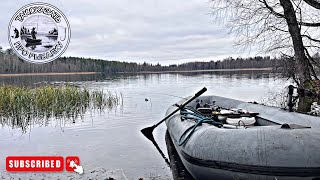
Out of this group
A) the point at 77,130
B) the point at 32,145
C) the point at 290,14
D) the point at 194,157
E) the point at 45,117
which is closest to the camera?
the point at 194,157

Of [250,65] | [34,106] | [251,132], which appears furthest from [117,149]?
[250,65]

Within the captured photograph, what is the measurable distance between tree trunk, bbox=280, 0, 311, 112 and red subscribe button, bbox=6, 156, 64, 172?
6.18 meters

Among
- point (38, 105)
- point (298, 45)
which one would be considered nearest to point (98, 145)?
point (38, 105)

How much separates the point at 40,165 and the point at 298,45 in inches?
276

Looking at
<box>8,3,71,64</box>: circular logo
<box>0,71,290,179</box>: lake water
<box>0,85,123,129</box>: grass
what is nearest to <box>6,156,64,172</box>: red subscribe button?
<box>0,71,290,179</box>: lake water

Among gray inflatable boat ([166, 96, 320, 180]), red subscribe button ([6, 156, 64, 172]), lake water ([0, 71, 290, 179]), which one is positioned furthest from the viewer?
lake water ([0, 71, 290, 179])

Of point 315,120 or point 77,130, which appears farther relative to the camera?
point 77,130

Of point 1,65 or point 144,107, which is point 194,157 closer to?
point 144,107

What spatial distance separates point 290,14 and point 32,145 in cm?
748

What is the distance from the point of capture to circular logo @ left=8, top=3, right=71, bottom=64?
3750mm

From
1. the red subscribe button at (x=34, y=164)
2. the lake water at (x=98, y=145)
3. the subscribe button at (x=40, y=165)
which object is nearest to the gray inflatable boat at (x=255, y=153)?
the lake water at (x=98, y=145)

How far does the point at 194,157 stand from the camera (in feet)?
14.4

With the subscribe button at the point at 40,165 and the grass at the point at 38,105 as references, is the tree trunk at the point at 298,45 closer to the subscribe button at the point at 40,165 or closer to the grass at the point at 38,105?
the subscribe button at the point at 40,165

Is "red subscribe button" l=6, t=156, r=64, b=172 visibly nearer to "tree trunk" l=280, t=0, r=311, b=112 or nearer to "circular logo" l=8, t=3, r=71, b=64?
"circular logo" l=8, t=3, r=71, b=64
